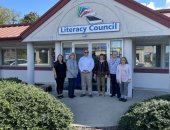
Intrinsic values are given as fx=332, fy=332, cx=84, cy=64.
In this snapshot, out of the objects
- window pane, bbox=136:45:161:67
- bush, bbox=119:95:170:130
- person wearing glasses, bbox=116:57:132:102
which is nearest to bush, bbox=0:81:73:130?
bush, bbox=119:95:170:130

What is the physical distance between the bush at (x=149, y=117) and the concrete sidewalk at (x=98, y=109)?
109 cm

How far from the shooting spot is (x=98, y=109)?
454 inches

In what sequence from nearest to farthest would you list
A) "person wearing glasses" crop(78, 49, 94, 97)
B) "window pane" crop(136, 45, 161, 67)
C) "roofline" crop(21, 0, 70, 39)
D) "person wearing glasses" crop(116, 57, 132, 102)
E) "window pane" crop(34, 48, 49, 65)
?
"person wearing glasses" crop(116, 57, 132, 102) → "person wearing glasses" crop(78, 49, 94, 97) → "roofline" crop(21, 0, 70, 39) → "window pane" crop(136, 45, 161, 67) → "window pane" crop(34, 48, 49, 65)

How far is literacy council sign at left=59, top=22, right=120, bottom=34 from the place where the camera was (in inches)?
525

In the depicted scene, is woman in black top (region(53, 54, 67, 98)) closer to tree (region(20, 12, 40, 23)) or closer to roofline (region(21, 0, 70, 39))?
roofline (region(21, 0, 70, 39))

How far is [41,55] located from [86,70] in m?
6.69

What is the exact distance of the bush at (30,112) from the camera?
28.0 ft

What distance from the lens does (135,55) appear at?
1628 centimetres

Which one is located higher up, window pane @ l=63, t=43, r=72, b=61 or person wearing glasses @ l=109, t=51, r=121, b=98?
window pane @ l=63, t=43, r=72, b=61

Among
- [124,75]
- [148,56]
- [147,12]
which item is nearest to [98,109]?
[124,75]

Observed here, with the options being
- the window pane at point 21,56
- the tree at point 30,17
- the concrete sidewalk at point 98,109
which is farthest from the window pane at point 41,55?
the tree at point 30,17

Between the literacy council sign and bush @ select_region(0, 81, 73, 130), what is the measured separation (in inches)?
206

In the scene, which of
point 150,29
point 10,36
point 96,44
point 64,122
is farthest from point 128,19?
point 10,36

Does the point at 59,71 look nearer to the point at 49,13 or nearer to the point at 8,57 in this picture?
the point at 49,13
